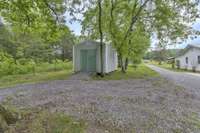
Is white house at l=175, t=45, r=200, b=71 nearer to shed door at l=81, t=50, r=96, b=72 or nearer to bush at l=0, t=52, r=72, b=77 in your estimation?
shed door at l=81, t=50, r=96, b=72

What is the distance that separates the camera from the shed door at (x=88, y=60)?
1688 centimetres

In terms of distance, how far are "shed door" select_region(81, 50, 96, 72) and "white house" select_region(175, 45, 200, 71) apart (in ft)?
47.1

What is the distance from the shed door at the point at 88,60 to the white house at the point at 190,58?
47.1 feet

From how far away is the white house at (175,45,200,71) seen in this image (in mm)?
25344

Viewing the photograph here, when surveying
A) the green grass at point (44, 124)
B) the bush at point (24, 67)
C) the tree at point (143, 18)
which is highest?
the tree at point (143, 18)

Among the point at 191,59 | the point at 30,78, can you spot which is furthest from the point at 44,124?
the point at 191,59

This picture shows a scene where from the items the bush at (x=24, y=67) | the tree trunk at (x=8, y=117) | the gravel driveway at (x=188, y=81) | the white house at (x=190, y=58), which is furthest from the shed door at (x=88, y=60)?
the white house at (x=190, y=58)

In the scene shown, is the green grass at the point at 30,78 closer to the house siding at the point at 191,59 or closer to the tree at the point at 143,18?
Result: the tree at the point at 143,18

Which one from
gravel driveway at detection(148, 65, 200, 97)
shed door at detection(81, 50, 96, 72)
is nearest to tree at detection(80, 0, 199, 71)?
shed door at detection(81, 50, 96, 72)

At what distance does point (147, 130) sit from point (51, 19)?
3392mm

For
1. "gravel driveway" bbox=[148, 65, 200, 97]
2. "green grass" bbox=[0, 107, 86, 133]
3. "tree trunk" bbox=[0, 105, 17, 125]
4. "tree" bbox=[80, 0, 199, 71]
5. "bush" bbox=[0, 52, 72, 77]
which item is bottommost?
"gravel driveway" bbox=[148, 65, 200, 97]

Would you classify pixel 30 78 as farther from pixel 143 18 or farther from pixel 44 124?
pixel 44 124

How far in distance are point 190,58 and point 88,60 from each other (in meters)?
16.3

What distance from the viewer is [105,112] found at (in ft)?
17.4
